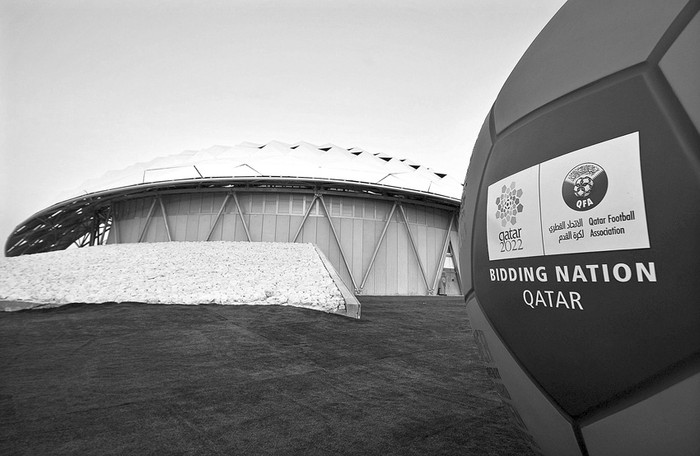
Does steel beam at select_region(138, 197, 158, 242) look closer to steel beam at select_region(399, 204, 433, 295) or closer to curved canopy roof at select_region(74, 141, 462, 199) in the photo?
curved canopy roof at select_region(74, 141, 462, 199)

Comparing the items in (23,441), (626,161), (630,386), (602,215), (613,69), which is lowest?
(23,441)

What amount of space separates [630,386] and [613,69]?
1.14m

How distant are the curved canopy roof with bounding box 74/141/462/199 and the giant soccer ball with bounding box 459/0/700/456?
17752 millimetres

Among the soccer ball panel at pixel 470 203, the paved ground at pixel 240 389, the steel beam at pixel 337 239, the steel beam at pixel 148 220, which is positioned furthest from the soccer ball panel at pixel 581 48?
the steel beam at pixel 148 220

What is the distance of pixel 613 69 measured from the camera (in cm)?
145

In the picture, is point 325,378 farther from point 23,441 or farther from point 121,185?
point 121,185

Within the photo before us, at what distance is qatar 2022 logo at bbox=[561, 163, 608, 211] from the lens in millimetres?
1365

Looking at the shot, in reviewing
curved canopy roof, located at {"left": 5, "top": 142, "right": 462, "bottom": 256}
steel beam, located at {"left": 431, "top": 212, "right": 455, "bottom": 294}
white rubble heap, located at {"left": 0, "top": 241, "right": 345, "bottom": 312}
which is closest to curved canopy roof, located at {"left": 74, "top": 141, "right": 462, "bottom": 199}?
curved canopy roof, located at {"left": 5, "top": 142, "right": 462, "bottom": 256}

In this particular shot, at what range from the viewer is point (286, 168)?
19.8 meters

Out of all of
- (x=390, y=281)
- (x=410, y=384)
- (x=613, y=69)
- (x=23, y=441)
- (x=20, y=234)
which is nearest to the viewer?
(x=613, y=69)

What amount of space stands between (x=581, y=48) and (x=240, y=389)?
11.1 feet

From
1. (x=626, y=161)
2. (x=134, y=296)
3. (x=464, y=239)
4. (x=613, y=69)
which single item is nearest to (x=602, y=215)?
(x=626, y=161)

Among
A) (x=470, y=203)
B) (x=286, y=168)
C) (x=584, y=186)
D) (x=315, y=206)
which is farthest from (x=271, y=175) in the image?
(x=584, y=186)

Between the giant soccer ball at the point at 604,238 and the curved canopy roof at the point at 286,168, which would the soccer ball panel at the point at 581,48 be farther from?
the curved canopy roof at the point at 286,168
